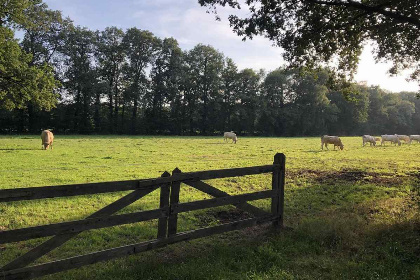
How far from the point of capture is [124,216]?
173 inches

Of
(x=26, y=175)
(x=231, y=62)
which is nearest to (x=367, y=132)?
(x=231, y=62)

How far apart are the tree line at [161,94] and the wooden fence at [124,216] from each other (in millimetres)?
41320

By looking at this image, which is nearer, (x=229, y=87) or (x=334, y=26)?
(x=334, y=26)

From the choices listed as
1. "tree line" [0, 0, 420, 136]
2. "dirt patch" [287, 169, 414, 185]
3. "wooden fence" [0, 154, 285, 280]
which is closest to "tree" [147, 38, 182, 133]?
"tree line" [0, 0, 420, 136]

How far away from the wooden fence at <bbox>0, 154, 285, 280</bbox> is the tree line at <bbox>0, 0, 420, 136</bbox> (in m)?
41.3

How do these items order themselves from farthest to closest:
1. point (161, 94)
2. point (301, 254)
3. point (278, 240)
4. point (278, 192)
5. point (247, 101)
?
point (247, 101)
point (161, 94)
point (278, 192)
point (278, 240)
point (301, 254)

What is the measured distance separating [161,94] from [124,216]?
6160 centimetres

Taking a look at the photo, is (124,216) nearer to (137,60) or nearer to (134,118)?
(134,118)

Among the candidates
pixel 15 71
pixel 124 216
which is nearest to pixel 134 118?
pixel 15 71

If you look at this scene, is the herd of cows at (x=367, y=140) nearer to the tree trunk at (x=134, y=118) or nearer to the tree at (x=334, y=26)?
the tree at (x=334, y=26)

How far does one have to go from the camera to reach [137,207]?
7914 millimetres

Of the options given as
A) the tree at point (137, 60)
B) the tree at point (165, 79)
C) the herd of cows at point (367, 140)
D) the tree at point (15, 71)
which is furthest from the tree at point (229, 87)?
the tree at point (15, 71)

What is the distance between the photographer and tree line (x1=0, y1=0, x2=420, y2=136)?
177 feet

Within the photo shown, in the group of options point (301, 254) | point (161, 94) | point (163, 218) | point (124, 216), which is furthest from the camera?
point (161, 94)
